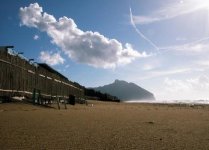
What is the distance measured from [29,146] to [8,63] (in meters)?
10.4

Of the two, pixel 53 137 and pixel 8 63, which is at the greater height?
pixel 8 63

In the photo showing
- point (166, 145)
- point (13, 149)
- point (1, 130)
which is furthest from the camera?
point (1, 130)

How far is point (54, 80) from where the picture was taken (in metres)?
25.6

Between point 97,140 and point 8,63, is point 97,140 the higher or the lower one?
the lower one

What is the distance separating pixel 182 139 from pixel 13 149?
348 centimetres

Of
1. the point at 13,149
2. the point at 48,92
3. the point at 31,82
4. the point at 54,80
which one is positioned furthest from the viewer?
the point at 54,80

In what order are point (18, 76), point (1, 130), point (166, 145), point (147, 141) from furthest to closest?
point (18, 76)
point (1, 130)
point (147, 141)
point (166, 145)

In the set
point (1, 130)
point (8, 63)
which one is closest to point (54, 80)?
point (8, 63)

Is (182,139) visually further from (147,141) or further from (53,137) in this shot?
(53,137)

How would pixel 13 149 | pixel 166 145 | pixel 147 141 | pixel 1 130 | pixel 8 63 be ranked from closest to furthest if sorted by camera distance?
pixel 13 149 → pixel 166 145 → pixel 147 141 → pixel 1 130 → pixel 8 63

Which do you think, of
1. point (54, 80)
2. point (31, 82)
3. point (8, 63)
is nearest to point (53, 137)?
point (8, 63)

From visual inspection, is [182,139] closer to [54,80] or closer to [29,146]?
[29,146]

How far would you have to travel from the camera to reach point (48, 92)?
23.5 metres

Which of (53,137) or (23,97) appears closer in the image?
(53,137)
